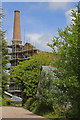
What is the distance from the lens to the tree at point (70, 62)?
1066 centimetres

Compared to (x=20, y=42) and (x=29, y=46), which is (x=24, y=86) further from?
(x=20, y=42)

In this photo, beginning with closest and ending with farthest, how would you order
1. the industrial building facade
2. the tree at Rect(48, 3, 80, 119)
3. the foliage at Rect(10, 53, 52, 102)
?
the tree at Rect(48, 3, 80, 119) → the foliage at Rect(10, 53, 52, 102) → the industrial building facade

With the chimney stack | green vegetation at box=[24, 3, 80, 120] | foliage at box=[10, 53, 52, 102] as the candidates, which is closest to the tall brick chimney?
the chimney stack

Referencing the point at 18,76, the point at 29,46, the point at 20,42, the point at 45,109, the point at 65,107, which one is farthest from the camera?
the point at 20,42

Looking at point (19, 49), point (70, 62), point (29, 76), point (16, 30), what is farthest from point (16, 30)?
point (70, 62)

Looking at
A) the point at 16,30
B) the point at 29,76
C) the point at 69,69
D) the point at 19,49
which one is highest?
the point at 16,30

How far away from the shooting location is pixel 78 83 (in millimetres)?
10547

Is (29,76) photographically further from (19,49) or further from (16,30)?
(19,49)

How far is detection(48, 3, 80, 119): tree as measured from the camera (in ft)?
35.0

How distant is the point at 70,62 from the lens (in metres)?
11.0

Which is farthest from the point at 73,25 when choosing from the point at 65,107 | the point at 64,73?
the point at 65,107

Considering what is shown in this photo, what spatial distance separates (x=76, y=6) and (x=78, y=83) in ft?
13.3

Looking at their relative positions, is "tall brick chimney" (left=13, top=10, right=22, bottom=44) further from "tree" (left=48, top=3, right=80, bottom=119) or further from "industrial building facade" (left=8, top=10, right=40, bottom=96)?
"tree" (left=48, top=3, right=80, bottom=119)

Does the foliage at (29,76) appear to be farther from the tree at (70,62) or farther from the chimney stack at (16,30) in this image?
the chimney stack at (16,30)
